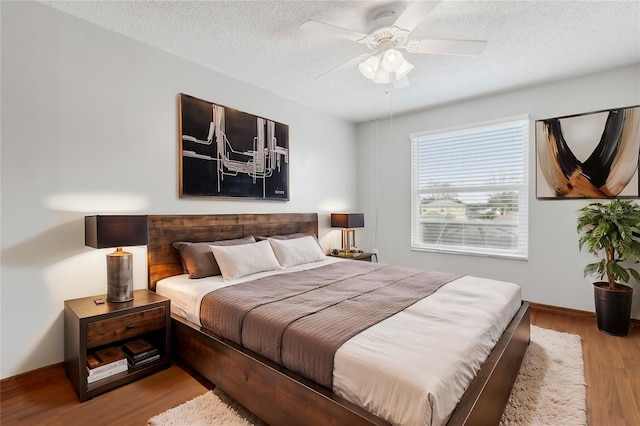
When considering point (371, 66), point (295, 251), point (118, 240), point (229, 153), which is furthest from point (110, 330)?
point (371, 66)

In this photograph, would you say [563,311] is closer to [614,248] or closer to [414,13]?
[614,248]

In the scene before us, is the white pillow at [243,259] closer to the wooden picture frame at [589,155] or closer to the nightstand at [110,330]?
the nightstand at [110,330]

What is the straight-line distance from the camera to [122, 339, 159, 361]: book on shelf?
88.9 inches

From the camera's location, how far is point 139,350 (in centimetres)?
229

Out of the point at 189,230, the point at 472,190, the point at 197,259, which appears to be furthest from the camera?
the point at 472,190

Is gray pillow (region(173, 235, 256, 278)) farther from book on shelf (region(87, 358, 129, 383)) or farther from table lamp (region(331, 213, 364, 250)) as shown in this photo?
table lamp (region(331, 213, 364, 250))

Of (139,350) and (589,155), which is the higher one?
(589,155)

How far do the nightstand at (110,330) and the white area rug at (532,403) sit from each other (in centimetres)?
56

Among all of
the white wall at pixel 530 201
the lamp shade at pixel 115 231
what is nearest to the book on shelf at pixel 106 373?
the lamp shade at pixel 115 231

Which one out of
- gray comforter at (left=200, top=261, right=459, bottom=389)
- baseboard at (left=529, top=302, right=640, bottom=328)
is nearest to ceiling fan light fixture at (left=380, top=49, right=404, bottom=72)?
gray comforter at (left=200, top=261, right=459, bottom=389)

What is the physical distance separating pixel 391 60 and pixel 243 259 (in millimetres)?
2065

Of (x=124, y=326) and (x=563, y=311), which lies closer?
(x=124, y=326)

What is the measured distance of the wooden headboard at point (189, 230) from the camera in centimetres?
278

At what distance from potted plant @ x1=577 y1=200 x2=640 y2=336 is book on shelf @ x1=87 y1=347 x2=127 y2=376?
411cm
